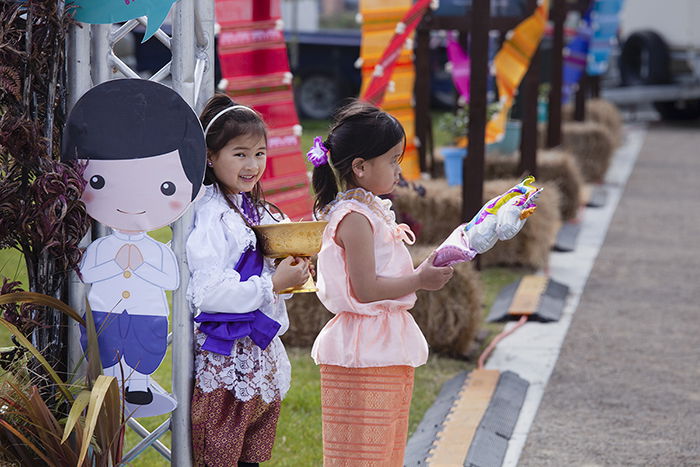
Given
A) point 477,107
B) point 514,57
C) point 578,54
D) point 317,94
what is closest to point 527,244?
point 477,107

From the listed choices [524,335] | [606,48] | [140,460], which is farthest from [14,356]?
[606,48]

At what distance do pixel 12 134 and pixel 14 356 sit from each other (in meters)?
0.65

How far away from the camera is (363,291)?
3045 millimetres

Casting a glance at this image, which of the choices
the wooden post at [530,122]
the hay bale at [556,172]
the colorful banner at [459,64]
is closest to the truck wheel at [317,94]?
the hay bale at [556,172]

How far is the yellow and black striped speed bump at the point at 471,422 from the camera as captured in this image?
4.25 metres

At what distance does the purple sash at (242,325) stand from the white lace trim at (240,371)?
1.6 inches

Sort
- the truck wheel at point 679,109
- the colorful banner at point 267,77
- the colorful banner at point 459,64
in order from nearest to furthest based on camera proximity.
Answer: the colorful banner at point 267,77
the colorful banner at point 459,64
the truck wheel at point 679,109

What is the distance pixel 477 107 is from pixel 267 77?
2.14 m

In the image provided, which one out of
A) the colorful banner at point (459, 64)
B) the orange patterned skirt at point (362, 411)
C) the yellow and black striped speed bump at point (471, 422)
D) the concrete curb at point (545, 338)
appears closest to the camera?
the orange patterned skirt at point (362, 411)

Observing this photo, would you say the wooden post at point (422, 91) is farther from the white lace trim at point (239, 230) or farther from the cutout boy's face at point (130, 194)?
the cutout boy's face at point (130, 194)

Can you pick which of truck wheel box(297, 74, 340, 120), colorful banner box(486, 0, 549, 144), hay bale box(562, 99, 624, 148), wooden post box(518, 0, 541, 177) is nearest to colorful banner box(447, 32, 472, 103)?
wooden post box(518, 0, 541, 177)

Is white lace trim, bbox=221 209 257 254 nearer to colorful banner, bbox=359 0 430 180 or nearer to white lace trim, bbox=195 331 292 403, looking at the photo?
white lace trim, bbox=195 331 292 403

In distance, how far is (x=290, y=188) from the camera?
5590 mm

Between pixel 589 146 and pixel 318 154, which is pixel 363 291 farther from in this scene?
pixel 589 146
